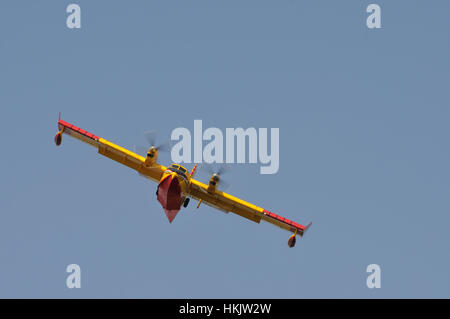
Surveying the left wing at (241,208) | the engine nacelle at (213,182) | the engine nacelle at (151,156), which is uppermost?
the engine nacelle at (151,156)

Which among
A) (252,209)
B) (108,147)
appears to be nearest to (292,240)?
(252,209)

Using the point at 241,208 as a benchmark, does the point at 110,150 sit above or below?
above

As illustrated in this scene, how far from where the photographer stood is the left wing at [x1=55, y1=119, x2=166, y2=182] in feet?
163

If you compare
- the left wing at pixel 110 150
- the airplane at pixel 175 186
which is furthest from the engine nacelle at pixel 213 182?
the left wing at pixel 110 150

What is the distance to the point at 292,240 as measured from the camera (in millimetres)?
51312

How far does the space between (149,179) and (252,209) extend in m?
7.85

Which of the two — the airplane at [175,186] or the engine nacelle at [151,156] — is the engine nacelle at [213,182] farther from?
the engine nacelle at [151,156]

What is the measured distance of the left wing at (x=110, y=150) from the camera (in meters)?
49.8

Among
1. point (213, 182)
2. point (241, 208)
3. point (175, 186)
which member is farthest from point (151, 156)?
point (241, 208)

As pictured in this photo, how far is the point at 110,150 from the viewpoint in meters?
50.8

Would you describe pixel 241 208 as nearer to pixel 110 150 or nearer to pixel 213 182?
pixel 213 182

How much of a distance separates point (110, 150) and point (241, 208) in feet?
33.9

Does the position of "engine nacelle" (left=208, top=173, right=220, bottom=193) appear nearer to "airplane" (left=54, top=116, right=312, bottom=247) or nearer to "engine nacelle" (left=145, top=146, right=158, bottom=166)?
"airplane" (left=54, top=116, right=312, bottom=247)
